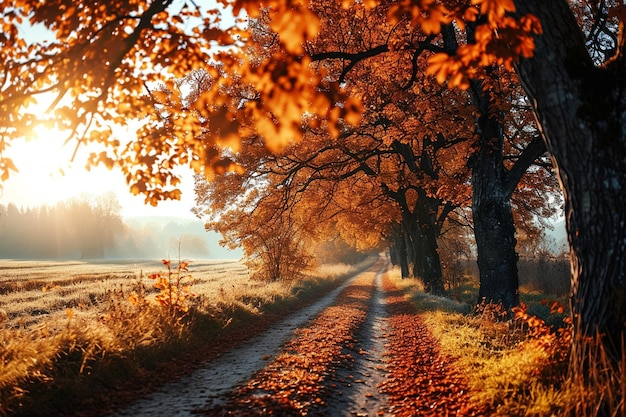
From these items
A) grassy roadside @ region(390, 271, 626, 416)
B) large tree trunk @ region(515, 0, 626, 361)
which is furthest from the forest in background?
large tree trunk @ region(515, 0, 626, 361)

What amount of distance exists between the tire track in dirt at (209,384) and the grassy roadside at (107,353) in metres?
0.30

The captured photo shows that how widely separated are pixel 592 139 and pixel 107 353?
7432mm

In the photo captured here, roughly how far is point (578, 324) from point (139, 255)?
140 metres

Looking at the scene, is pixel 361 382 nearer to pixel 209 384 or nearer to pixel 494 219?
pixel 209 384

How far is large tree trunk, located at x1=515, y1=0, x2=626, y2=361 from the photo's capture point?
4102 mm

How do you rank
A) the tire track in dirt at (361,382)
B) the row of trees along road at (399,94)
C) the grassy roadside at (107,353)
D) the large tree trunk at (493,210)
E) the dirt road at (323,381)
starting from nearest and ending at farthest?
the row of trees along road at (399,94) → the grassy roadside at (107,353) → the dirt road at (323,381) → the tire track in dirt at (361,382) → the large tree trunk at (493,210)

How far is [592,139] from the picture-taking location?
13.5 feet

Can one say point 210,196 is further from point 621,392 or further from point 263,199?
point 621,392

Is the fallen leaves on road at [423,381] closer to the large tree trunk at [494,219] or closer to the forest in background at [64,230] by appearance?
the large tree trunk at [494,219]

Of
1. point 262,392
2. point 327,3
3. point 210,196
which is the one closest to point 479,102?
point 327,3

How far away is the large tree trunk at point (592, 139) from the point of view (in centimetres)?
410

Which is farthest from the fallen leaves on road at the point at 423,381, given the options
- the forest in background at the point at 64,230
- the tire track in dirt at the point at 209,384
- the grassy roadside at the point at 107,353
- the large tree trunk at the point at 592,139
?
the forest in background at the point at 64,230

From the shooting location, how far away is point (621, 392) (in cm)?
359

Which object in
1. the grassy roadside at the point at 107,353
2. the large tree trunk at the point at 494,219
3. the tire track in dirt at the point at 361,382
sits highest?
the large tree trunk at the point at 494,219
